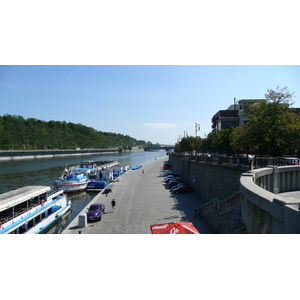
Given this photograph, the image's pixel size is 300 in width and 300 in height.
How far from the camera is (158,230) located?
966 cm

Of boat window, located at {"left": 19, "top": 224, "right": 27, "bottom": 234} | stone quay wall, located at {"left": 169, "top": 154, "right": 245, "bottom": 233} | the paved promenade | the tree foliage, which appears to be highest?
the tree foliage

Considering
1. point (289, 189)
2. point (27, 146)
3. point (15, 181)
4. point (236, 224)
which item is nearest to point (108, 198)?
point (289, 189)

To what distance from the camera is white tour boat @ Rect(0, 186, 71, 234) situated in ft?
53.1

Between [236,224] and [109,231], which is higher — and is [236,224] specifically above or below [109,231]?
above

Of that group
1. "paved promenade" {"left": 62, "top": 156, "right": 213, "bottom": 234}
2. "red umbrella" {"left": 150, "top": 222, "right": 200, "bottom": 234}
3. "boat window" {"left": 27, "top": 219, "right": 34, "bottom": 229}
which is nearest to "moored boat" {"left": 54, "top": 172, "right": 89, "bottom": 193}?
"paved promenade" {"left": 62, "top": 156, "right": 213, "bottom": 234}

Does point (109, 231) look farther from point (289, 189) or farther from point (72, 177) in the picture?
point (72, 177)

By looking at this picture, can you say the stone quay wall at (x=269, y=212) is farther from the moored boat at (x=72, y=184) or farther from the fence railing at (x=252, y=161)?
the moored boat at (x=72, y=184)

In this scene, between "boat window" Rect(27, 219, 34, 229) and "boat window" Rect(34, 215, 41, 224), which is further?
"boat window" Rect(34, 215, 41, 224)

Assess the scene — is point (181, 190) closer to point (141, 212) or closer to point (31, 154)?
point (141, 212)

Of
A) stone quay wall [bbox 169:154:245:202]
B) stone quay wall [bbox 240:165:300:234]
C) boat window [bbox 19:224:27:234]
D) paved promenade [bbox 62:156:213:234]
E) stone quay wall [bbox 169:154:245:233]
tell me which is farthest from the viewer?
stone quay wall [bbox 169:154:245:202]

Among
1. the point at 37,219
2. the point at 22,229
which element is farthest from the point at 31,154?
the point at 22,229

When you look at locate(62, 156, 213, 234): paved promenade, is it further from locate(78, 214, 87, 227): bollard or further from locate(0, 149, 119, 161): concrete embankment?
locate(0, 149, 119, 161): concrete embankment

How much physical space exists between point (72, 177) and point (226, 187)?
2589 centimetres

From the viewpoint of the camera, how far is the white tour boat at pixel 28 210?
637 inches
